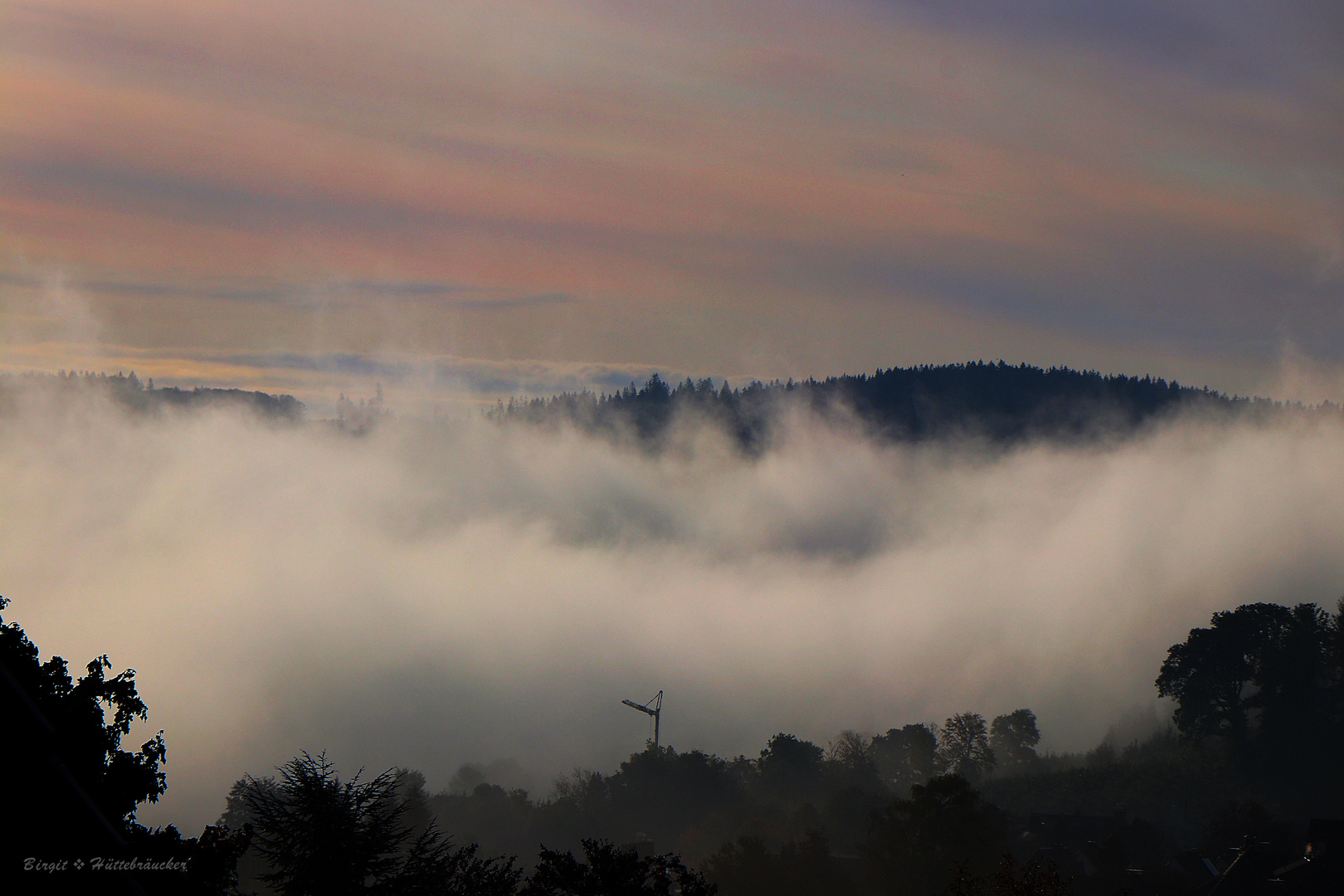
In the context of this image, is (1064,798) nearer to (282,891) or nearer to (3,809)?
(282,891)

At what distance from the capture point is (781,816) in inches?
5507

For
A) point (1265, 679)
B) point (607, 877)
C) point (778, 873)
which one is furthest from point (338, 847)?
point (1265, 679)

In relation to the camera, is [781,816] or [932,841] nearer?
[932,841]

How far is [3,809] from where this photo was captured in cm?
627

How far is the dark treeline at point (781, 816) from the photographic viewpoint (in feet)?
74.3

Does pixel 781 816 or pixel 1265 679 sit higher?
pixel 1265 679

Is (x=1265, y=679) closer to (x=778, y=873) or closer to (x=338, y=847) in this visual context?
(x=778, y=873)

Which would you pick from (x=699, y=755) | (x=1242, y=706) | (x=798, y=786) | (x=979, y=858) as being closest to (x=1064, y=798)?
(x=1242, y=706)

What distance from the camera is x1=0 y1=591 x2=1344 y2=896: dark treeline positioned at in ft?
74.3

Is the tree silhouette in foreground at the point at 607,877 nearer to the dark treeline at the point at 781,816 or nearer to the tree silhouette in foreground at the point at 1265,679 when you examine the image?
the dark treeline at the point at 781,816

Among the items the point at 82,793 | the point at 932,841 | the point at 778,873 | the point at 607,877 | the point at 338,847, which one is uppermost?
the point at 82,793

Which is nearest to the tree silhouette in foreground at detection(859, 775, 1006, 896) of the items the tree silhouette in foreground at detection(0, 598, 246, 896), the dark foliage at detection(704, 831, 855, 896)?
the dark foliage at detection(704, 831, 855, 896)

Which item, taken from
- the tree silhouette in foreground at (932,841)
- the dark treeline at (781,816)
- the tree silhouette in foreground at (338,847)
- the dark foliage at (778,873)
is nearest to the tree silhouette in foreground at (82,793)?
the dark treeline at (781,816)

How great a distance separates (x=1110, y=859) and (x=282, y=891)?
77.4m
